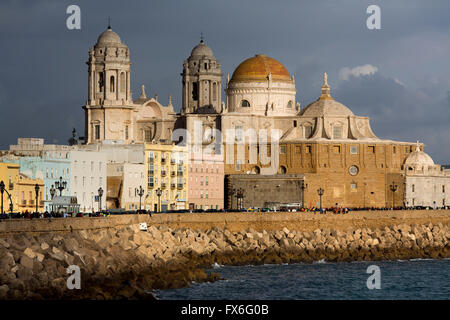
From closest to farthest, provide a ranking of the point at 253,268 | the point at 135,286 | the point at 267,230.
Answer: the point at 135,286 < the point at 253,268 < the point at 267,230

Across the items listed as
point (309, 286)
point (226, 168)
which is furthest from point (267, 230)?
point (226, 168)

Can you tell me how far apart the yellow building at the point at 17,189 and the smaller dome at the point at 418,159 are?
140 ft

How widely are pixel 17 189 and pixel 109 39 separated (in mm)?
28876

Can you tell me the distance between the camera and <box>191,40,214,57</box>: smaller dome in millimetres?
113062

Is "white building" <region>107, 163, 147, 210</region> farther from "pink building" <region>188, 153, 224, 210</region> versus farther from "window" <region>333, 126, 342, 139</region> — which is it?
"window" <region>333, 126, 342, 139</region>

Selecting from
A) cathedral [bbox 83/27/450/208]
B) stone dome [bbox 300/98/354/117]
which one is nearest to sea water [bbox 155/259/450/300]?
cathedral [bbox 83/27/450/208]

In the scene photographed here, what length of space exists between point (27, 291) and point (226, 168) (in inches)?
2366

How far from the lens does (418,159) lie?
359 feet

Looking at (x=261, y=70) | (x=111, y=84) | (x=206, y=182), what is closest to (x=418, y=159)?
(x=261, y=70)

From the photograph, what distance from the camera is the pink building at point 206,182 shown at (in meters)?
97.7

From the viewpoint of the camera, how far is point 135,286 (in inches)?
1937
